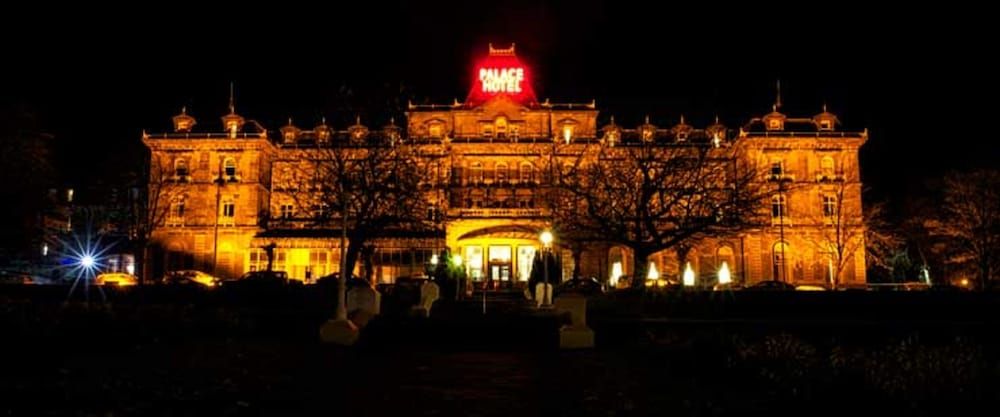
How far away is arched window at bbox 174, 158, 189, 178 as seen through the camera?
64062 millimetres

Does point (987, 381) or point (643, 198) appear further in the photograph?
point (643, 198)

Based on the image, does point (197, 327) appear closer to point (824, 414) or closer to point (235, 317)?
point (235, 317)

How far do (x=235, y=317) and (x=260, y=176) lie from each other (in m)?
46.1

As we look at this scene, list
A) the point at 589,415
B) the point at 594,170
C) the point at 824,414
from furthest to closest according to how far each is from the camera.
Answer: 1. the point at 594,170
2. the point at 589,415
3. the point at 824,414

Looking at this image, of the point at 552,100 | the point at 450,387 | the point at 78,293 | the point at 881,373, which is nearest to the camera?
the point at 881,373

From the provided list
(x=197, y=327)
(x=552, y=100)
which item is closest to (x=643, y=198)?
(x=197, y=327)

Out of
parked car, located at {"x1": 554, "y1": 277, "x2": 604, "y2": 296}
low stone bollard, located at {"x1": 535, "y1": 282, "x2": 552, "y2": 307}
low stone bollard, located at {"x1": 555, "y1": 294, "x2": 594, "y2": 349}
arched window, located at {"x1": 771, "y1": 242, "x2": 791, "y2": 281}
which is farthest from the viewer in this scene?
arched window, located at {"x1": 771, "y1": 242, "x2": 791, "y2": 281}

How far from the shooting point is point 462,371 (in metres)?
15.2

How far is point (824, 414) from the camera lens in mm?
7621

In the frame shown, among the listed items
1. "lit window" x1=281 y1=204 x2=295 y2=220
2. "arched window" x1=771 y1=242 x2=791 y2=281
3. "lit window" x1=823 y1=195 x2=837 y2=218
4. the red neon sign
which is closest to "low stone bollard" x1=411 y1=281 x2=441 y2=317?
the red neon sign

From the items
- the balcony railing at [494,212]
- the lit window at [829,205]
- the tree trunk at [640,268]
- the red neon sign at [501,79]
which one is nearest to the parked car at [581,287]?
the tree trunk at [640,268]

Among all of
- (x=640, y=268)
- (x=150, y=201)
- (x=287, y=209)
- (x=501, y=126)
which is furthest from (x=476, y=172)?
(x=640, y=268)

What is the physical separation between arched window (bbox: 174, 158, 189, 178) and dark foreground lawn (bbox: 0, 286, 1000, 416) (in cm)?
4723

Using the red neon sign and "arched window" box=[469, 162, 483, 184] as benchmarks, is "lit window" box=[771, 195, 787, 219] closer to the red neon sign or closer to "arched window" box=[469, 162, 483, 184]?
the red neon sign
